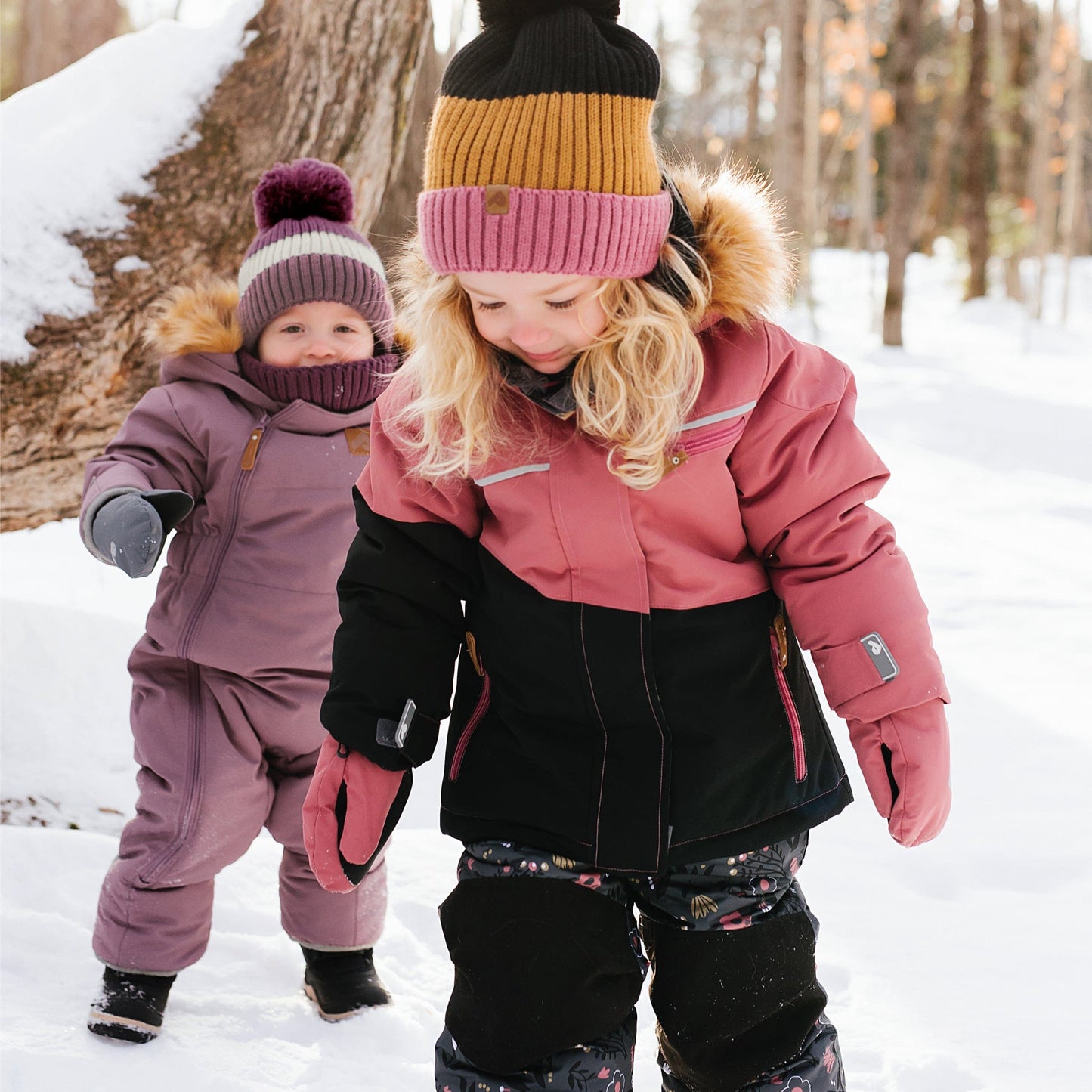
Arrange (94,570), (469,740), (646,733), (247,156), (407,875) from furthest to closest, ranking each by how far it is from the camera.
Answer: (94,570) → (247,156) → (407,875) → (469,740) → (646,733)

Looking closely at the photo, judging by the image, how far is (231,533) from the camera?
91.4 inches

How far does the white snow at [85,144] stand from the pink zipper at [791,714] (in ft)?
6.85

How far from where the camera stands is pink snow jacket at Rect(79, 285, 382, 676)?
2.28m

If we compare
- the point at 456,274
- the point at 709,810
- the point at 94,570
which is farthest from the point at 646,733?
the point at 94,570

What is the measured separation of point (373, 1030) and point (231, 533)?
1.01m

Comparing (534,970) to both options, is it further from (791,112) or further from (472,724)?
(791,112)

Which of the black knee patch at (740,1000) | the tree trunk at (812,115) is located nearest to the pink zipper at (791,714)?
the black knee patch at (740,1000)

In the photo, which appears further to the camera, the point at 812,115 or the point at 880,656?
the point at 812,115

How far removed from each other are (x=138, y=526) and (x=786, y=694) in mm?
1109

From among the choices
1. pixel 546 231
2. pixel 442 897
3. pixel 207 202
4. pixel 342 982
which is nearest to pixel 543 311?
pixel 546 231

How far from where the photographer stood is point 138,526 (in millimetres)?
1989

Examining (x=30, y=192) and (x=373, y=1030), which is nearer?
(x=373, y=1030)

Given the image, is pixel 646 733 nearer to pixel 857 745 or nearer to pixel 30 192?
pixel 857 745

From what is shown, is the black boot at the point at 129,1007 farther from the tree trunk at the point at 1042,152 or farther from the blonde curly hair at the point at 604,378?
the tree trunk at the point at 1042,152
